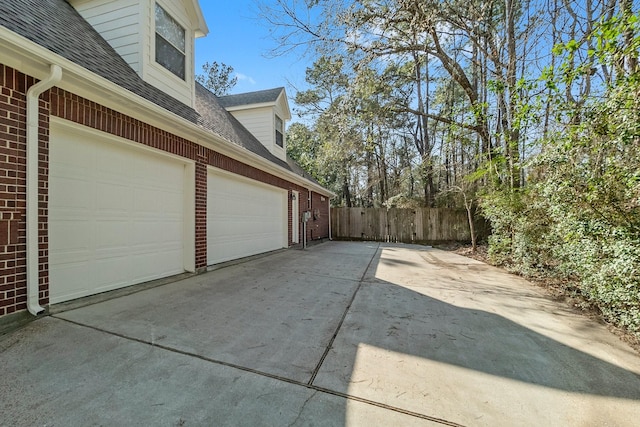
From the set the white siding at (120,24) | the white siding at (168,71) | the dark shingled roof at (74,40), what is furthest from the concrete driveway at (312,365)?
the white siding at (120,24)

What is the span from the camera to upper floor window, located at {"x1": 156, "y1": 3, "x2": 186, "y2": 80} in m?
5.11

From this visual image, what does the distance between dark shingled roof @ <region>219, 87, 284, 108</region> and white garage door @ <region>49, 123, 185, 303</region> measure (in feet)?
18.7

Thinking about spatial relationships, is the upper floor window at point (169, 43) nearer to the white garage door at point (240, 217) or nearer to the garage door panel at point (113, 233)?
the white garage door at point (240, 217)

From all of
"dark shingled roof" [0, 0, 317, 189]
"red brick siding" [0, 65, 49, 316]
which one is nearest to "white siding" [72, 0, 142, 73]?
"dark shingled roof" [0, 0, 317, 189]

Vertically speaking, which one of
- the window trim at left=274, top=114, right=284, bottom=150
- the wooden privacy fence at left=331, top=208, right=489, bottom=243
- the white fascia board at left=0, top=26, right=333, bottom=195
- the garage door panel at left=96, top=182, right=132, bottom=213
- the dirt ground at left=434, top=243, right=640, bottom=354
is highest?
the window trim at left=274, top=114, right=284, bottom=150

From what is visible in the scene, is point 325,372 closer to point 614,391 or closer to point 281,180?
→ point 614,391

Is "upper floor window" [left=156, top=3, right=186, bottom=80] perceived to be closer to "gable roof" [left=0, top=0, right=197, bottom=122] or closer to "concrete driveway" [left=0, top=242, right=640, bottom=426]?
"gable roof" [left=0, top=0, right=197, bottom=122]

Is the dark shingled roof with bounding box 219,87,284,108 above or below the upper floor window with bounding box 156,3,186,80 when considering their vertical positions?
above

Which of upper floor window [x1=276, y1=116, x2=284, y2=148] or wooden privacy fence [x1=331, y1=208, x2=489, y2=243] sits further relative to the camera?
wooden privacy fence [x1=331, y1=208, x2=489, y2=243]

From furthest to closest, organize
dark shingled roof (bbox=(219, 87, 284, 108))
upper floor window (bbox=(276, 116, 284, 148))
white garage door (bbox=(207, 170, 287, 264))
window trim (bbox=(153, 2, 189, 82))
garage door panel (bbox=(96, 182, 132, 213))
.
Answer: upper floor window (bbox=(276, 116, 284, 148)) → dark shingled roof (bbox=(219, 87, 284, 108)) → white garage door (bbox=(207, 170, 287, 264)) → window trim (bbox=(153, 2, 189, 82)) → garage door panel (bbox=(96, 182, 132, 213))

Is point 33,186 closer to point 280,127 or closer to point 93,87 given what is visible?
point 93,87

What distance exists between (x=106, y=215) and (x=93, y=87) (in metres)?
1.53

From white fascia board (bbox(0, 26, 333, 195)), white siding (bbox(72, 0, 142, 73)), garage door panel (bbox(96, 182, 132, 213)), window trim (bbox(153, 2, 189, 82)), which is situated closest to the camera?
white fascia board (bbox(0, 26, 333, 195))

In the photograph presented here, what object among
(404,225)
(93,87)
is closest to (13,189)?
(93,87)
